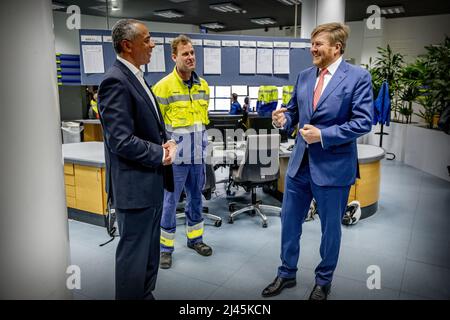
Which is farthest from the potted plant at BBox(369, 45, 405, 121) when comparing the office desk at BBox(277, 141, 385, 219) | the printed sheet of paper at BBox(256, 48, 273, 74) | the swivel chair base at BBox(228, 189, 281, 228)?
the swivel chair base at BBox(228, 189, 281, 228)

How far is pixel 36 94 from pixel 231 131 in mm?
2539

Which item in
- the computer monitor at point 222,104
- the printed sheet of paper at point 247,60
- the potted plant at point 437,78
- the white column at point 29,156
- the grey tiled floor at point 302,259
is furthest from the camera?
the computer monitor at point 222,104

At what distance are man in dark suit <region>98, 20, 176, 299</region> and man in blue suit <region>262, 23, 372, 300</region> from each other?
0.82 metres

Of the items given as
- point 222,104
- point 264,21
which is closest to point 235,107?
point 222,104

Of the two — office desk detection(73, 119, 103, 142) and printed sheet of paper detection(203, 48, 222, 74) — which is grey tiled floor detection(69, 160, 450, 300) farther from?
office desk detection(73, 119, 103, 142)

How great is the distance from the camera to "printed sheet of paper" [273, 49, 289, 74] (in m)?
3.86

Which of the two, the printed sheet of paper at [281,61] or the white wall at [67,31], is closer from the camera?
the printed sheet of paper at [281,61]

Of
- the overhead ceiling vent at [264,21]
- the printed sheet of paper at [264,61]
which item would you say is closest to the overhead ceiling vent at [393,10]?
the overhead ceiling vent at [264,21]

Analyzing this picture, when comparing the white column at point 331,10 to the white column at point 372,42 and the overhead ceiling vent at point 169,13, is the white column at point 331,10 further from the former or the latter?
the white column at point 372,42

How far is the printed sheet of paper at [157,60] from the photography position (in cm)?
344

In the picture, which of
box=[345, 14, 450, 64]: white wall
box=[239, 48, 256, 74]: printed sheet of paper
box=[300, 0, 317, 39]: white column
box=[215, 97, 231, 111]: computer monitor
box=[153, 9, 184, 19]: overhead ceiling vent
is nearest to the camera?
box=[239, 48, 256, 74]: printed sheet of paper

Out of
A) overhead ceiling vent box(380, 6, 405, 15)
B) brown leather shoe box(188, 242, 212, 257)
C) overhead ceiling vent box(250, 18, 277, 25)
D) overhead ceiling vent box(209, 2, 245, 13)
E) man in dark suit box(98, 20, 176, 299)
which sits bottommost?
brown leather shoe box(188, 242, 212, 257)

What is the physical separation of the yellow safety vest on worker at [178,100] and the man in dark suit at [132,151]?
0.74 metres
